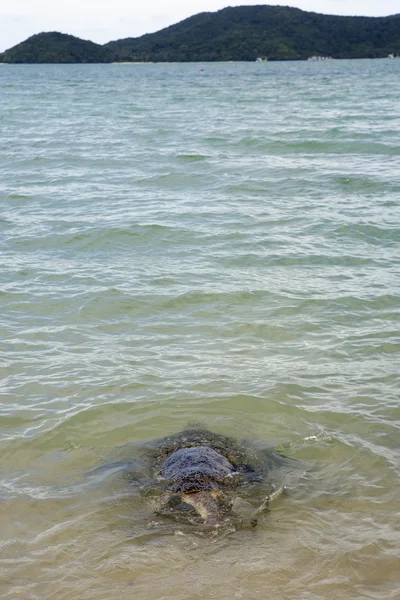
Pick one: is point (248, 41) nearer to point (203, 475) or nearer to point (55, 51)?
point (55, 51)

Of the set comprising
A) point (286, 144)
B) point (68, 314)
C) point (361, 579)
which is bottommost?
point (361, 579)

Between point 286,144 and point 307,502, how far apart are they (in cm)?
1660

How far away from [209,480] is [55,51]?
150519 millimetres

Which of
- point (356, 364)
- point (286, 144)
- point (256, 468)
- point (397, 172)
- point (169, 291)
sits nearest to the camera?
point (256, 468)

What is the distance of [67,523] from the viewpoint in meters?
4.61

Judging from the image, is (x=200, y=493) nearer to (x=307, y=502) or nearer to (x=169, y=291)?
(x=307, y=502)

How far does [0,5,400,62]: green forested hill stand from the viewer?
139 metres

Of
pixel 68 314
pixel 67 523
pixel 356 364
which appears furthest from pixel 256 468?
pixel 68 314

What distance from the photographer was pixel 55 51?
143000 mm

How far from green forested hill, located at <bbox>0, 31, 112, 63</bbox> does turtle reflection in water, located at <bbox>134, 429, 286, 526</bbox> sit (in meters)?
149

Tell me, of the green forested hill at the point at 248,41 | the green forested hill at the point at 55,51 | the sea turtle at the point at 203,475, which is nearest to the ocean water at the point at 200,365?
the sea turtle at the point at 203,475

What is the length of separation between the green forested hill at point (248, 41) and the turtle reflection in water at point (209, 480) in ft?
455

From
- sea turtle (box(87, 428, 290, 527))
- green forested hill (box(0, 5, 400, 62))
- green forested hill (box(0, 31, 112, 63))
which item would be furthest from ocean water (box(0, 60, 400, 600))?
green forested hill (box(0, 31, 112, 63))

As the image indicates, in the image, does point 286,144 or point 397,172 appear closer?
point 397,172
